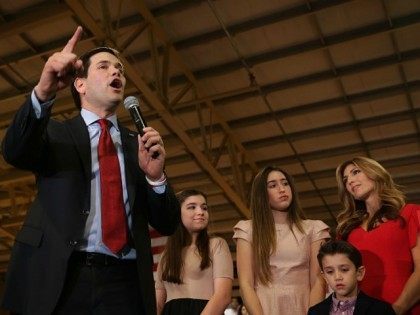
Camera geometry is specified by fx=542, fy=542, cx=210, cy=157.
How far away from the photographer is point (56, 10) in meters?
5.38

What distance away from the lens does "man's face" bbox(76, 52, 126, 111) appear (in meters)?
1.76

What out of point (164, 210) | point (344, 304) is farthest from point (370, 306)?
point (164, 210)

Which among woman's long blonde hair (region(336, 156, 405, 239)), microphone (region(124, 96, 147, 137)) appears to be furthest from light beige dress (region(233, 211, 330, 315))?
microphone (region(124, 96, 147, 137))

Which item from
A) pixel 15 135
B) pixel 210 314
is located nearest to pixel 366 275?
pixel 210 314

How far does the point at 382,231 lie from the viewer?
2.61 m

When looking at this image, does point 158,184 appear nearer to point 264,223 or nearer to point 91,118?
point 91,118

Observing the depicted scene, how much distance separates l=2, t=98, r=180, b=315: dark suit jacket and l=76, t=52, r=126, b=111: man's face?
128mm

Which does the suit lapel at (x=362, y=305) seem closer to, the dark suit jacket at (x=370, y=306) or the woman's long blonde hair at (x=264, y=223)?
the dark suit jacket at (x=370, y=306)

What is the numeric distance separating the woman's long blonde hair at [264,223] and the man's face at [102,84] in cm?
126

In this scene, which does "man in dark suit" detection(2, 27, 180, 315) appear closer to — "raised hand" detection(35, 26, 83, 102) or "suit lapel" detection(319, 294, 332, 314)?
"raised hand" detection(35, 26, 83, 102)

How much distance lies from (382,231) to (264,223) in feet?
1.91

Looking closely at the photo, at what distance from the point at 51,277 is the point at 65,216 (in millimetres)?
166

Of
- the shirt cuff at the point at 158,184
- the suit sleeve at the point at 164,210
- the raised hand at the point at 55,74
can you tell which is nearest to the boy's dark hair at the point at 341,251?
the suit sleeve at the point at 164,210

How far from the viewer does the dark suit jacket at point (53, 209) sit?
141 cm
